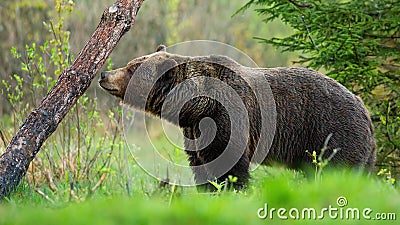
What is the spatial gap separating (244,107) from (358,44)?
2254mm

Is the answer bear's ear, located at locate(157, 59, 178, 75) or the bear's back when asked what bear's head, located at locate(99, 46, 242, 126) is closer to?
bear's ear, located at locate(157, 59, 178, 75)

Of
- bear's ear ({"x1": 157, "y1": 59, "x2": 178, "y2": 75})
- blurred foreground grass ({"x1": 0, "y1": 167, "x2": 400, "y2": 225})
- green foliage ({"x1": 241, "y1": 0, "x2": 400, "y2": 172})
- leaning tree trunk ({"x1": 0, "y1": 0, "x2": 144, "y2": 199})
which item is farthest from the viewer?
green foliage ({"x1": 241, "y1": 0, "x2": 400, "y2": 172})

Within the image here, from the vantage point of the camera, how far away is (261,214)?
3896mm

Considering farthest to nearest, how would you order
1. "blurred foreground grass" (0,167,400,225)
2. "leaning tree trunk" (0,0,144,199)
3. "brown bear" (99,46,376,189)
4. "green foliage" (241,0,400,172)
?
1. "green foliage" (241,0,400,172)
2. "brown bear" (99,46,376,189)
3. "leaning tree trunk" (0,0,144,199)
4. "blurred foreground grass" (0,167,400,225)

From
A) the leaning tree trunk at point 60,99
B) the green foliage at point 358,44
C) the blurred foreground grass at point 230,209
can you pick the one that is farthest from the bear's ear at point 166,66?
the blurred foreground grass at point 230,209

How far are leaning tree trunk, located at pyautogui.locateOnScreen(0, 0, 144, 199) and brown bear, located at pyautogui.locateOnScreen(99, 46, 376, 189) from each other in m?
0.87

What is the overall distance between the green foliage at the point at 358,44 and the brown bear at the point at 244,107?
1150 millimetres

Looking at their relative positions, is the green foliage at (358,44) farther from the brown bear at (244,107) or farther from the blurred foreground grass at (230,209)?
the blurred foreground grass at (230,209)

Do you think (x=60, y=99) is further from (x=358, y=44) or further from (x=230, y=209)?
(x=358, y=44)

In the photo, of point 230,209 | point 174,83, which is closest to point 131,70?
point 174,83

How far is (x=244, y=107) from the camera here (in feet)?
22.9

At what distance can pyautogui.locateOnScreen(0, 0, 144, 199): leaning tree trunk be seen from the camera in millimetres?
5734

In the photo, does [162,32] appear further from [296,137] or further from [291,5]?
[296,137]

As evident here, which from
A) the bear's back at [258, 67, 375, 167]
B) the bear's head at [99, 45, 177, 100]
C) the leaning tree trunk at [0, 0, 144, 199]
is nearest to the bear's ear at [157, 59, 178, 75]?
the bear's head at [99, 45, 177, 100]
